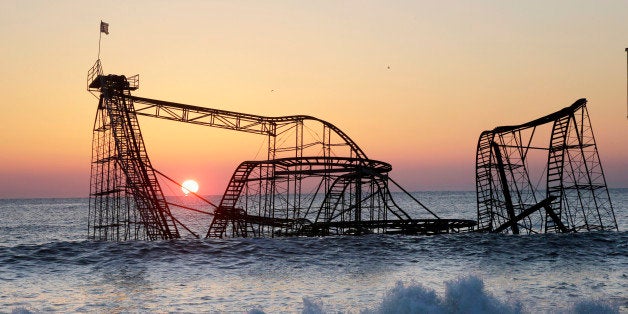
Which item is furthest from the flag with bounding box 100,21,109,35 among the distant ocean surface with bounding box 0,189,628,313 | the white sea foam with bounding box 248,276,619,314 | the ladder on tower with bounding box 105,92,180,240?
the white sea foam with bounding box 248,276,619,314

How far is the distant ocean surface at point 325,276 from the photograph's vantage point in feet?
55.4

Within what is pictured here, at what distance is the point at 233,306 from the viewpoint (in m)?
17.4

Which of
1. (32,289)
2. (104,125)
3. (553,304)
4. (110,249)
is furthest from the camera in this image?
(104,125)

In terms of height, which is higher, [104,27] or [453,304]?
[104,27]

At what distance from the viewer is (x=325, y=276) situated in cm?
2311

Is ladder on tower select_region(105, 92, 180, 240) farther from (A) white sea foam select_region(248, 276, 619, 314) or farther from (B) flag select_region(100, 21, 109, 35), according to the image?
(A) white sea foam select_region(248, 276, 619, 314)

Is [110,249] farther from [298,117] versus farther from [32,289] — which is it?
[298,117]

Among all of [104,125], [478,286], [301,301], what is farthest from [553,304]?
[104,125]

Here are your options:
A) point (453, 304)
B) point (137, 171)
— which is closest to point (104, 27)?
point (137, 171)

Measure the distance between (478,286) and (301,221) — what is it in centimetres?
2786

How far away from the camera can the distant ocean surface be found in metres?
16.9

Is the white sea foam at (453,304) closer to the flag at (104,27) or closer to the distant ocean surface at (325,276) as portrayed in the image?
the distant ocean surface at (325,276)

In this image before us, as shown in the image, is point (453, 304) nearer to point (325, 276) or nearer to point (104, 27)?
point (325, 276)

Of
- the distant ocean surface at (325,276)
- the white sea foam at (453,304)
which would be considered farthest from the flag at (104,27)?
the white sea foam at (453,304)
